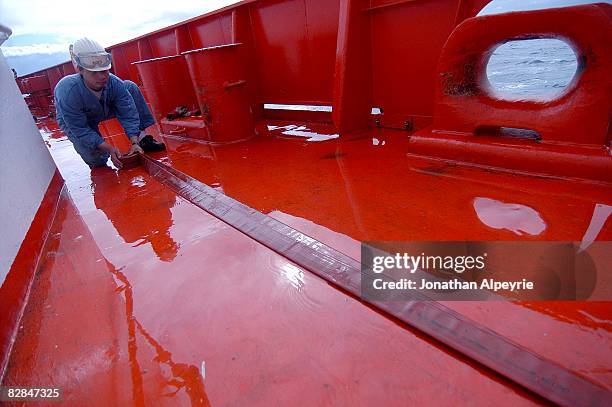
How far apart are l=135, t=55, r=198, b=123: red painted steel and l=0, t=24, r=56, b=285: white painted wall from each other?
1.93 m

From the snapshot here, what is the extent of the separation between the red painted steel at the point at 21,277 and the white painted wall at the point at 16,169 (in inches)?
1.5

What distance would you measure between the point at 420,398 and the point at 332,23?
3376 mm

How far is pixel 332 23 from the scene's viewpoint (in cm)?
331

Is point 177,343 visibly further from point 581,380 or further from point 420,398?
point 581,380

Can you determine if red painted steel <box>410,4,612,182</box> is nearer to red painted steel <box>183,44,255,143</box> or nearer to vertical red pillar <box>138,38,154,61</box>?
red painted steel <box>183,44,255,143</box>

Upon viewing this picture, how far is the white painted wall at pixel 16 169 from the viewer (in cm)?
169

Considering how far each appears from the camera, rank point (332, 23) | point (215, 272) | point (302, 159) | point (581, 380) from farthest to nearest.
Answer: point (332, 23) < point (302, 159) < point (215, 272) < point (581, 380)

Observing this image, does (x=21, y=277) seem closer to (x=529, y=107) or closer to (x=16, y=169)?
(x=16, y=169)

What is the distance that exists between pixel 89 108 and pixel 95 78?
1.34 ft

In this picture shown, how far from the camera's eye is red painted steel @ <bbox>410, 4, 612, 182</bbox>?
1.72m

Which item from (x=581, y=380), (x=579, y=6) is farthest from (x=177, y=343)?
(x=579, y=6)

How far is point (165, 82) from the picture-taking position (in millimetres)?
4531

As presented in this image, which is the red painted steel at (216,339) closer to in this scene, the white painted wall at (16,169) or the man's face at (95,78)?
the white painted wall at (16,169)

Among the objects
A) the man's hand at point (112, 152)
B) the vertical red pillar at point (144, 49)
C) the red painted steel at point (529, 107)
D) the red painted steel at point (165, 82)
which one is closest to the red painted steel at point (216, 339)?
the red painted steel at point (529, 107)
